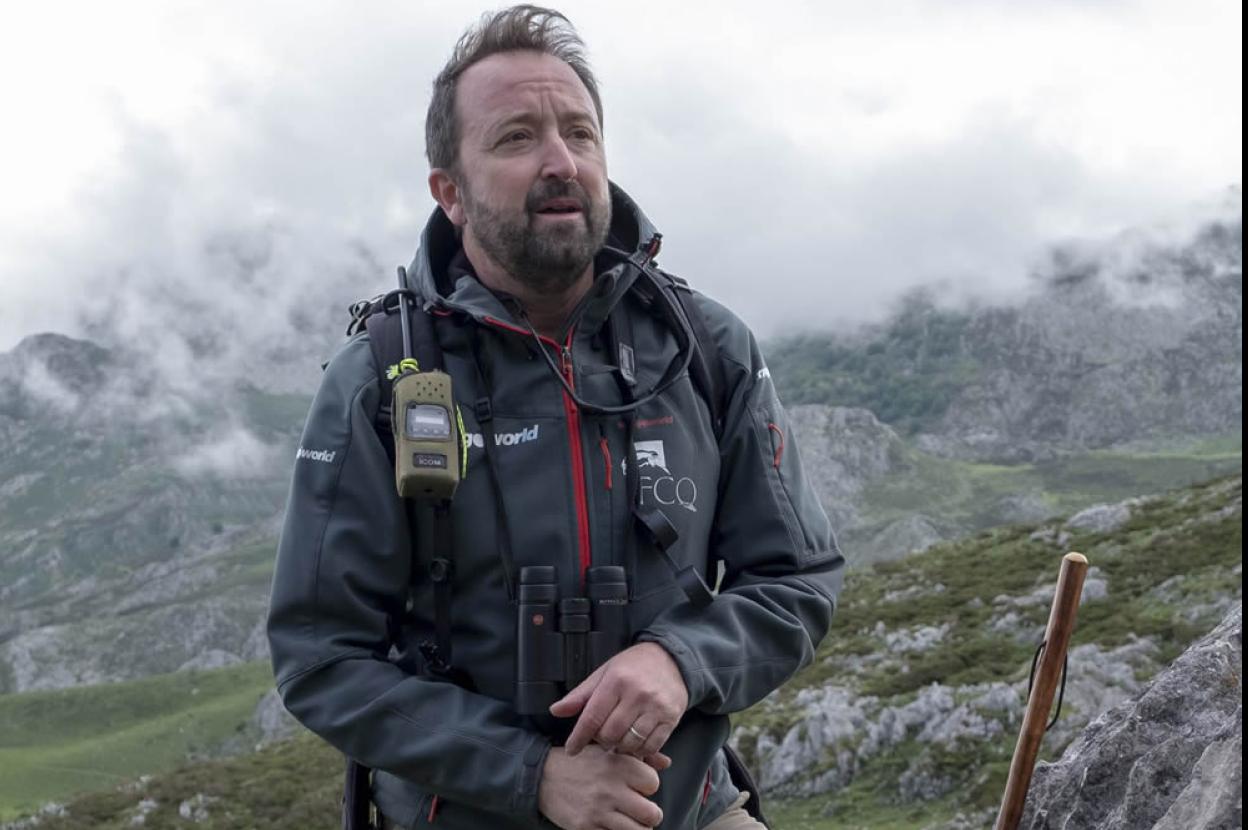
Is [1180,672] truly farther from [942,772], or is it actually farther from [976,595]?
[976,595]

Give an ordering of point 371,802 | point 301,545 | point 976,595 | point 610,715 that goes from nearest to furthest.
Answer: point 610,715 < point 301,545 < point 371,802 < point 976,595

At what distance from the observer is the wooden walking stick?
5.17m

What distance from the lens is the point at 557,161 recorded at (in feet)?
18.2

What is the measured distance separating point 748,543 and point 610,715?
135cm

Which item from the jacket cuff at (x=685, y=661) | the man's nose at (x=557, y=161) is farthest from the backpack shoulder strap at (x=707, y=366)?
the jacket cuff at (x=685, y=661)

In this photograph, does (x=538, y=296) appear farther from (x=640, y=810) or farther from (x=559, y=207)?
(x=640, y=810)

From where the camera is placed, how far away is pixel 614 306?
5.72 m

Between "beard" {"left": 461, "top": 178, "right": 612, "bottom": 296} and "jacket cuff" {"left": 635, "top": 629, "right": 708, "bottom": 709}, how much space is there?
5.82ft

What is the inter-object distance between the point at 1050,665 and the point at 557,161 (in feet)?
10.9

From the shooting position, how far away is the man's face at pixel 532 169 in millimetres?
5555

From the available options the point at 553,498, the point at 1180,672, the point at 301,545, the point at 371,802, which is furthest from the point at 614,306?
the point at 1180,672

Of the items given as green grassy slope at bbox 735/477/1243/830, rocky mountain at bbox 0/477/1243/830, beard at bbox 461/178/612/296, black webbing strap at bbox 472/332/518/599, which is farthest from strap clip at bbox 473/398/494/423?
green grassy slope at bbox 735/477/1243/830

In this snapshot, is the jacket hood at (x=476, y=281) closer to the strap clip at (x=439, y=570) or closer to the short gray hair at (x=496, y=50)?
the short gray hair at (x=496, y=50)

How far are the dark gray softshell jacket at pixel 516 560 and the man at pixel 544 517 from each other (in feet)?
0.04
